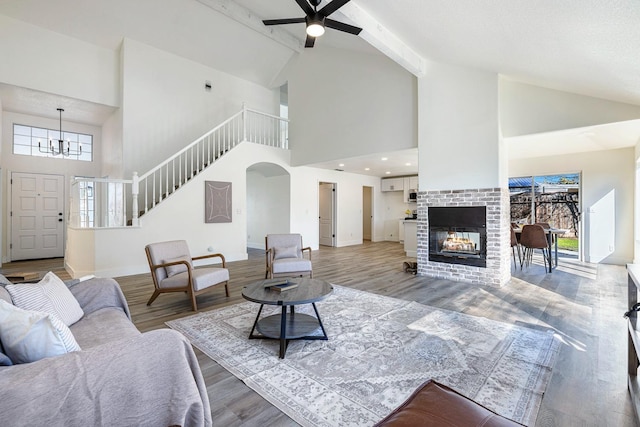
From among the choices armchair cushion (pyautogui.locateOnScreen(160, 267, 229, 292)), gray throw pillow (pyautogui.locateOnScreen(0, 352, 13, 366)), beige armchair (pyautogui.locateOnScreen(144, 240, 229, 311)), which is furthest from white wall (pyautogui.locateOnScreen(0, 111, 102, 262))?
gray throw pillow (pyautogui.locateOnScreen(0, 352, 13, 366))

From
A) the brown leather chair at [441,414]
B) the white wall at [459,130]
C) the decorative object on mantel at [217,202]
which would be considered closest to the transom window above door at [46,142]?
the decorative object on mantel at [217,202]

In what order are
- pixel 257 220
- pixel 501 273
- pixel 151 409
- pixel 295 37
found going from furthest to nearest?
pixel 257 220 < pixel 295 37 < pixel 501 273 < pixel 151 409

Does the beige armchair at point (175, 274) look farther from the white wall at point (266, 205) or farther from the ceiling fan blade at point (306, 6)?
the white wall at point (266, 205)

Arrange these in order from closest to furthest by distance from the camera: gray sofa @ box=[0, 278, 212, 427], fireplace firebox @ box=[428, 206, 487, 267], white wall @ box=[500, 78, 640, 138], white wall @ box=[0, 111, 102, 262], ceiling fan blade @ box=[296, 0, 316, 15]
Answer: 1. gray sofa @ box=[0, 278, 212, 427]
2. ceiling fan blade @ box=[296, 0, 316, 15]
3. white wall @ box=[500, 78, 640, 138]
4. fireplace firebox @ box=[428, 206, 487, 267]
5. white wall @ box=[0, 111, 102, 262]

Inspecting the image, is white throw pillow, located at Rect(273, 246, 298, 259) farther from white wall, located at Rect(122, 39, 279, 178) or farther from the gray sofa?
white wall, located at Rect(122, 39, 279, 178)

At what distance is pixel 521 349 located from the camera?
2.58 metres

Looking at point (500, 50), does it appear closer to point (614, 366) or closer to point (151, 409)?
point (614, 366)

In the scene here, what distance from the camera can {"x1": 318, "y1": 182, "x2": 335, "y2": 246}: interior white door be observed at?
9.67 meters

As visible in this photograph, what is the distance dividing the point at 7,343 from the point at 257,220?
26.9ft

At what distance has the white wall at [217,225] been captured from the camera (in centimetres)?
532

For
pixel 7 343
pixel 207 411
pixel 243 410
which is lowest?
pixel 243 410

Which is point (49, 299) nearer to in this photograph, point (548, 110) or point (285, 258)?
point (285, 258)

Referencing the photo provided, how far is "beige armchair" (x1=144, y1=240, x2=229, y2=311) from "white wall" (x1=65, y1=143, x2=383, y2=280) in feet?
7.00

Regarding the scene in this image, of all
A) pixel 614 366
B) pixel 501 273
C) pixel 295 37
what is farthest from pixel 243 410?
pixel 295 37
